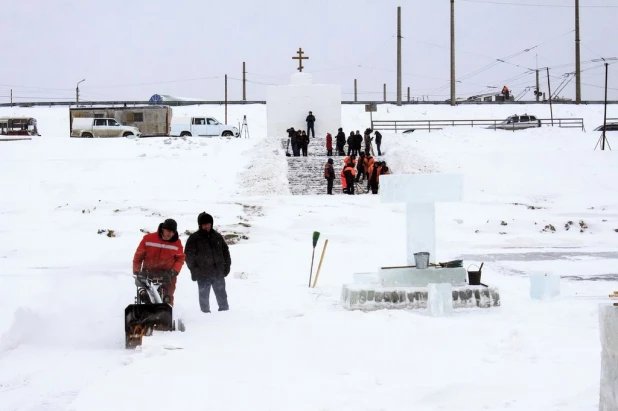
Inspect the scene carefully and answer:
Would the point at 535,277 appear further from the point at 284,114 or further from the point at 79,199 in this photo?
the point at 284,114

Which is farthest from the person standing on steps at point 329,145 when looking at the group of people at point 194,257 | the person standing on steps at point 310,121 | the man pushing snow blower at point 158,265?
the man pushing snow blower at point 158,265

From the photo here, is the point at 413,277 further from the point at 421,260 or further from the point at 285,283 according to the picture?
the point at 285,283

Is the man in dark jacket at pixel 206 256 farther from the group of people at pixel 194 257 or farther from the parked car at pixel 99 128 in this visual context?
the parked car at pixel 99 128

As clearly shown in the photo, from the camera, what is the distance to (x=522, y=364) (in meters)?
6.73

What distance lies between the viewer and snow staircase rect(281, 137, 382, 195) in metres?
27.5

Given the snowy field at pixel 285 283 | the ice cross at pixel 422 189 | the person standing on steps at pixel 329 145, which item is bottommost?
the snowy field at pixel 285 283

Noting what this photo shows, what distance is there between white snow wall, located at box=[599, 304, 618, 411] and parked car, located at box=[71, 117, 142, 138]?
3864 centimetres

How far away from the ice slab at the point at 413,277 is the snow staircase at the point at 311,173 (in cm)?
1672

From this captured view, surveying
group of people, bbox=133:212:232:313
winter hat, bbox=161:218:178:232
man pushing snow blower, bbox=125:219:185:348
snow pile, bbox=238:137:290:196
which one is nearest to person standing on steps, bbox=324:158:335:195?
snow pile, bbox=238:137:290:196

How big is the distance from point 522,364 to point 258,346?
2.43 metres

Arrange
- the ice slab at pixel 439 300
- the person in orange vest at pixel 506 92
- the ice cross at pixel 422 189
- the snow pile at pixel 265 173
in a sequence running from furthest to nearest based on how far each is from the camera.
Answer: the person in orange vest at pixel 506 92, the snow pile at pixel 265 173, the ice cross at pixel 422 189, the ice slab at pixel 439 300

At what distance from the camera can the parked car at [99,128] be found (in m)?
41.5

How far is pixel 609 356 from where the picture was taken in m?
4.23

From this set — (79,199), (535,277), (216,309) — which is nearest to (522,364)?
(535,277)
